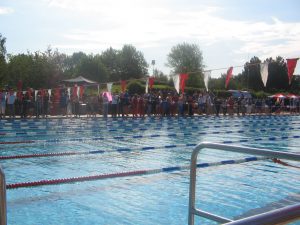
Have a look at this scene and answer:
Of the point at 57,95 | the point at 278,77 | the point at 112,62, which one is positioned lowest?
the point at 57,95

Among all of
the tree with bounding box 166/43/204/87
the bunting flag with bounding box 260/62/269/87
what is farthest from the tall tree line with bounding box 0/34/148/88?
the bunting flag with bounding box 260/62/269/87

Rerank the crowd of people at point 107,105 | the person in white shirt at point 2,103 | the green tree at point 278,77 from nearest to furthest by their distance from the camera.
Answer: the person in white shirt at point 2,103, the crowd of people at point 107,105, the green tree at point 278,77

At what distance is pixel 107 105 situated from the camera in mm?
20438

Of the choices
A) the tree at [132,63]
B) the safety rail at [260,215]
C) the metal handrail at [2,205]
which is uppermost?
the tree at [132,63]

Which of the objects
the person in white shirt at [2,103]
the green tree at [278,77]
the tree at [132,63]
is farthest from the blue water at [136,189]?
the tree at [132,63]

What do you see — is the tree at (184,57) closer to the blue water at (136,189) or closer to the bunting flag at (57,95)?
the bunting flag at (57,95)

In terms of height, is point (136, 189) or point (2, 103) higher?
point (2, 103)

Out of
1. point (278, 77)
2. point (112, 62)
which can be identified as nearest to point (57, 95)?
point (278, 77)

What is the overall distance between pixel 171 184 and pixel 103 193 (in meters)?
1.17

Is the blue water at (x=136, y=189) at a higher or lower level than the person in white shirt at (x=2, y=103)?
lower

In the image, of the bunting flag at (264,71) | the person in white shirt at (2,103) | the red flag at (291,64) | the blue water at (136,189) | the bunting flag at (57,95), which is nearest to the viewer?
the blue water at (136,189)

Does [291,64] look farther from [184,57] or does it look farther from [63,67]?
[184,57]

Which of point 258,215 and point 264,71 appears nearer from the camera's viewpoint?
point 258,215

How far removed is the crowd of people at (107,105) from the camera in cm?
1923
